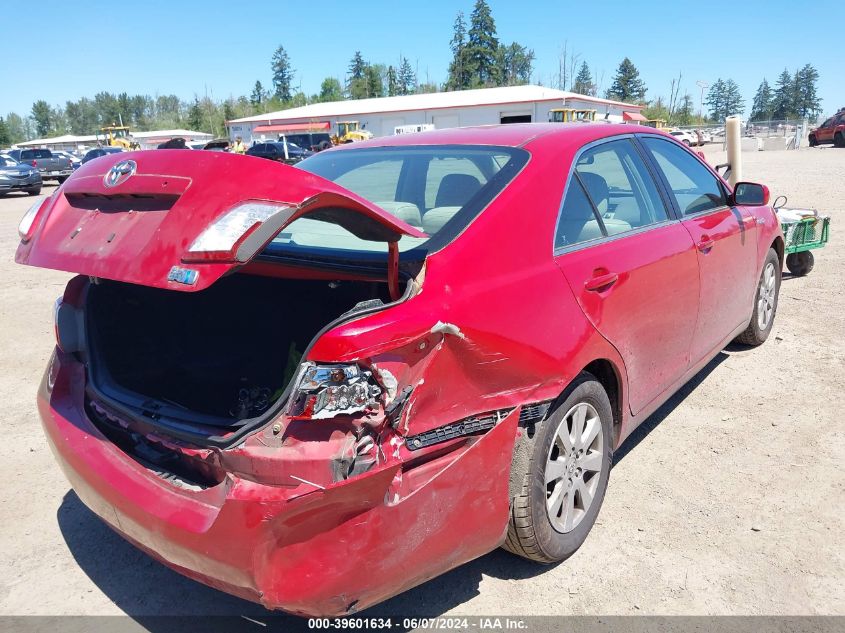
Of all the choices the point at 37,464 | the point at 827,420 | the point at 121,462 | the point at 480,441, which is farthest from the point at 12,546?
the point at 827,420

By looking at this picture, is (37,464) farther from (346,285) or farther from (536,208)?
(536,208)

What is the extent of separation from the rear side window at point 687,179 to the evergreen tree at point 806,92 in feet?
461

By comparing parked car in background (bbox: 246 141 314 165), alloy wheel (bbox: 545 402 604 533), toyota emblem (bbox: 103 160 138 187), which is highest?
toyota emblem (bbox: 103 160 138 187)

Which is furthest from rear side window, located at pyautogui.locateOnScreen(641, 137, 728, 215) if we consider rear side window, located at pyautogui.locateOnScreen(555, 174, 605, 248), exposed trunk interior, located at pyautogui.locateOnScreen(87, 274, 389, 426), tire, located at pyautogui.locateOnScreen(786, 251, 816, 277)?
tire, located at pyautogui.locateOnScreen(786, 251, 816, 277)

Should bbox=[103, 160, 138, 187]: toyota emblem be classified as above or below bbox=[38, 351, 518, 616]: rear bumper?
above

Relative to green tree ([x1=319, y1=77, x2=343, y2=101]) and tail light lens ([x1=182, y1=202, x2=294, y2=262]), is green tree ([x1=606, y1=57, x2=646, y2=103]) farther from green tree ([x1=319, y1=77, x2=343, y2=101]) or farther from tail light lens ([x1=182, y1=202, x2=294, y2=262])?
tail light lens ([x1=182, y1=202, x2=294, y2=262])

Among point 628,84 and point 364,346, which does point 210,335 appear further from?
point 628,84

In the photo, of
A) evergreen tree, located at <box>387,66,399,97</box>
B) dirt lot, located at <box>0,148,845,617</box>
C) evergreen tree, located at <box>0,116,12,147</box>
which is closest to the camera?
dirt lot, located at <box>0,148,845,617</box>

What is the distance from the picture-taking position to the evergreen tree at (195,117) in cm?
10488

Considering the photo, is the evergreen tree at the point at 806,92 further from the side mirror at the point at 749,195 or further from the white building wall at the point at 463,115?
the side mirror at the point at 749,195

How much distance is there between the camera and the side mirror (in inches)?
168

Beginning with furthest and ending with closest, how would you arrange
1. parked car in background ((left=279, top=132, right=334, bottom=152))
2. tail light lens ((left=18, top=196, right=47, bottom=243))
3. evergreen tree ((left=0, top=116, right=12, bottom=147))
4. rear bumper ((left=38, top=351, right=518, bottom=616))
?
1. evergreen tree ((left=0, top=116, right=12, bottom=147))
2. parked car in background ((left=279, top=132, right=334, bottom=152))
3. tail light lens ((left=18, top=196, right=47, bottom=243))
4. rear bumper ((left=38, top=351, right=518, bottom=616))

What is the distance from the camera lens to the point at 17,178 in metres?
23.5

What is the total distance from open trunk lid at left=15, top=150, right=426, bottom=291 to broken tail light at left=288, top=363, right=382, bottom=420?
1.31 ft
